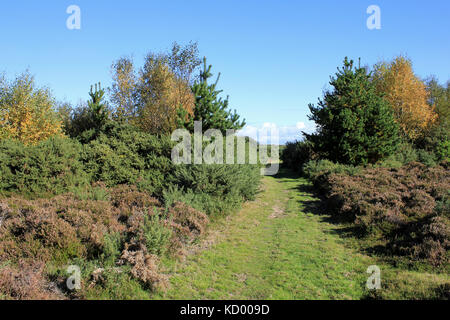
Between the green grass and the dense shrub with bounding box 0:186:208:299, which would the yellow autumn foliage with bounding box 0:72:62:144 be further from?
the green grass

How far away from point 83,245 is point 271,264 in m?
4.69

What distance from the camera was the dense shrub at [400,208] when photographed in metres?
7.27

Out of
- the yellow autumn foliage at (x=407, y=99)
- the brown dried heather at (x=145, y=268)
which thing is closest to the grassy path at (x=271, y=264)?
the brown dried heather at (x=145, y=268)

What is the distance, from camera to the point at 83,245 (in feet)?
21.7

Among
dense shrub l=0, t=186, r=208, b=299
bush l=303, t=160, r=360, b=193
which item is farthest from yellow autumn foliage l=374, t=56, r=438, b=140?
dense shrub l=0, t=186, r=208, b=299

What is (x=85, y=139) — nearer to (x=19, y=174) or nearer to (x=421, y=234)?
(x=19, y=174)

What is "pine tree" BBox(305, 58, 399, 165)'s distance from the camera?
20328 mm

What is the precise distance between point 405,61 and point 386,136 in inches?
680

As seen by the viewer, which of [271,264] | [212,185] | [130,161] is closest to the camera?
[271,264]

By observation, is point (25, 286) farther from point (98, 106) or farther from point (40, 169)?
point (98, 106)

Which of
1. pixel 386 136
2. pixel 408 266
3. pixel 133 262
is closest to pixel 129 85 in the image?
pixel 386 136

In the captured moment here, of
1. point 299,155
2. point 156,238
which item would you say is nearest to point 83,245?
point 156,238

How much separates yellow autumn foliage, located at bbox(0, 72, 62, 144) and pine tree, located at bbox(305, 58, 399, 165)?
2285cm

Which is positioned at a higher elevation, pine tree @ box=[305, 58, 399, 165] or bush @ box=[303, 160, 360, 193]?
pine tree @ box=[305, 58, 399, 165]
